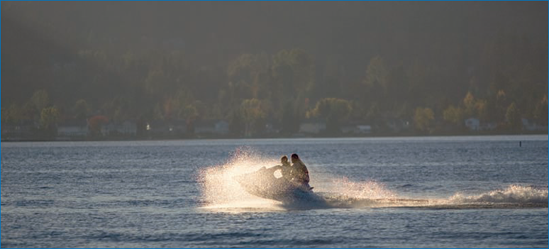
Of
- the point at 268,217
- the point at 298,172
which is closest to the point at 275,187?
the point at 298,172

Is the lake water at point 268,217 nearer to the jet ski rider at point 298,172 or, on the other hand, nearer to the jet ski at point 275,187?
the jet ski at point 275,187

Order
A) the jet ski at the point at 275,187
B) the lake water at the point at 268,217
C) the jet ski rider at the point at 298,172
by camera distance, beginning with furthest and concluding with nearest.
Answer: the jet ski at the point at 275,187 → the jet ski rider at the point at 298,172 → the lake water at the point at 268,217

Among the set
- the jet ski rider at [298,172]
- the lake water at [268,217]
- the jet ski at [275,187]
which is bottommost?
the lake water at [268,217]

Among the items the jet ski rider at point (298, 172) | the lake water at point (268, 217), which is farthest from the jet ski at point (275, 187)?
the lake water at point (268, 217)

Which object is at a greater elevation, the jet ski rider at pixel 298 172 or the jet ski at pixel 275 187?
the jet ski rider at pixel 298 172

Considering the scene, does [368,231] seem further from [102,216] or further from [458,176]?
[458,176]

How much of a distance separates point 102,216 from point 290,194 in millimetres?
8668

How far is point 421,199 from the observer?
52.3 m

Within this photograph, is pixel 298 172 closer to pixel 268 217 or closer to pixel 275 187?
pixel 275 187

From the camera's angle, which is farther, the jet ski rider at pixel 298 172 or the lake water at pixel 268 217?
the jet ski rider at pixel 298 172

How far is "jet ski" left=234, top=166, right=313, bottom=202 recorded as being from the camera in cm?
4775

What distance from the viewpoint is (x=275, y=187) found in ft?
157

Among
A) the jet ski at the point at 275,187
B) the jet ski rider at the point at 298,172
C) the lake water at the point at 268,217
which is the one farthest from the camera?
the jet ski at the point at 275,187

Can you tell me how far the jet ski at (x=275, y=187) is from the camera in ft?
157
